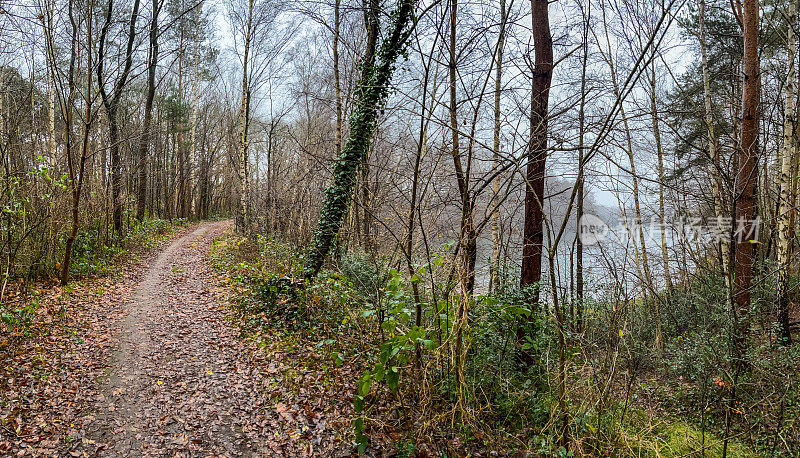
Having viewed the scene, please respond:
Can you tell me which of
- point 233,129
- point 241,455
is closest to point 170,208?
point 233,129

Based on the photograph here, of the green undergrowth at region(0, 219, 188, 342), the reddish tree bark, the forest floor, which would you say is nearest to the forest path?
the forest floor

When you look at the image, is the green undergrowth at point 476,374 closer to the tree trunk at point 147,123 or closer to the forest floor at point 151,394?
the forest floor at point 151,394

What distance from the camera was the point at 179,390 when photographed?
474cm

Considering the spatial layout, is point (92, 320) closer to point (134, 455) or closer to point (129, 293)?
point (129, 293)

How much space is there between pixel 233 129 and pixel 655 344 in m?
20.6

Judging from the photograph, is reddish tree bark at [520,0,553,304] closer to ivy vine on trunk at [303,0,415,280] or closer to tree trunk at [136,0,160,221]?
ivy vine on trunk at [303,0,415,280]

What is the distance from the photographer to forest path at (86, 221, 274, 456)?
12.8 feet

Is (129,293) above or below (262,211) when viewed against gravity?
below

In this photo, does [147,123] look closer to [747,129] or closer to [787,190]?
[747,129]

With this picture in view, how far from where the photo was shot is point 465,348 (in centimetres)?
342

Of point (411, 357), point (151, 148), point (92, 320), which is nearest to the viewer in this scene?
point (411, 357)

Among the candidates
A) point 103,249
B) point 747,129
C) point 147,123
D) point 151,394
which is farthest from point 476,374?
point 147,123

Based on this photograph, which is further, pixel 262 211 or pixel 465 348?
pixel 262 211

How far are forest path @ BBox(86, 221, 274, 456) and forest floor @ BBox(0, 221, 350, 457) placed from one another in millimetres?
11
